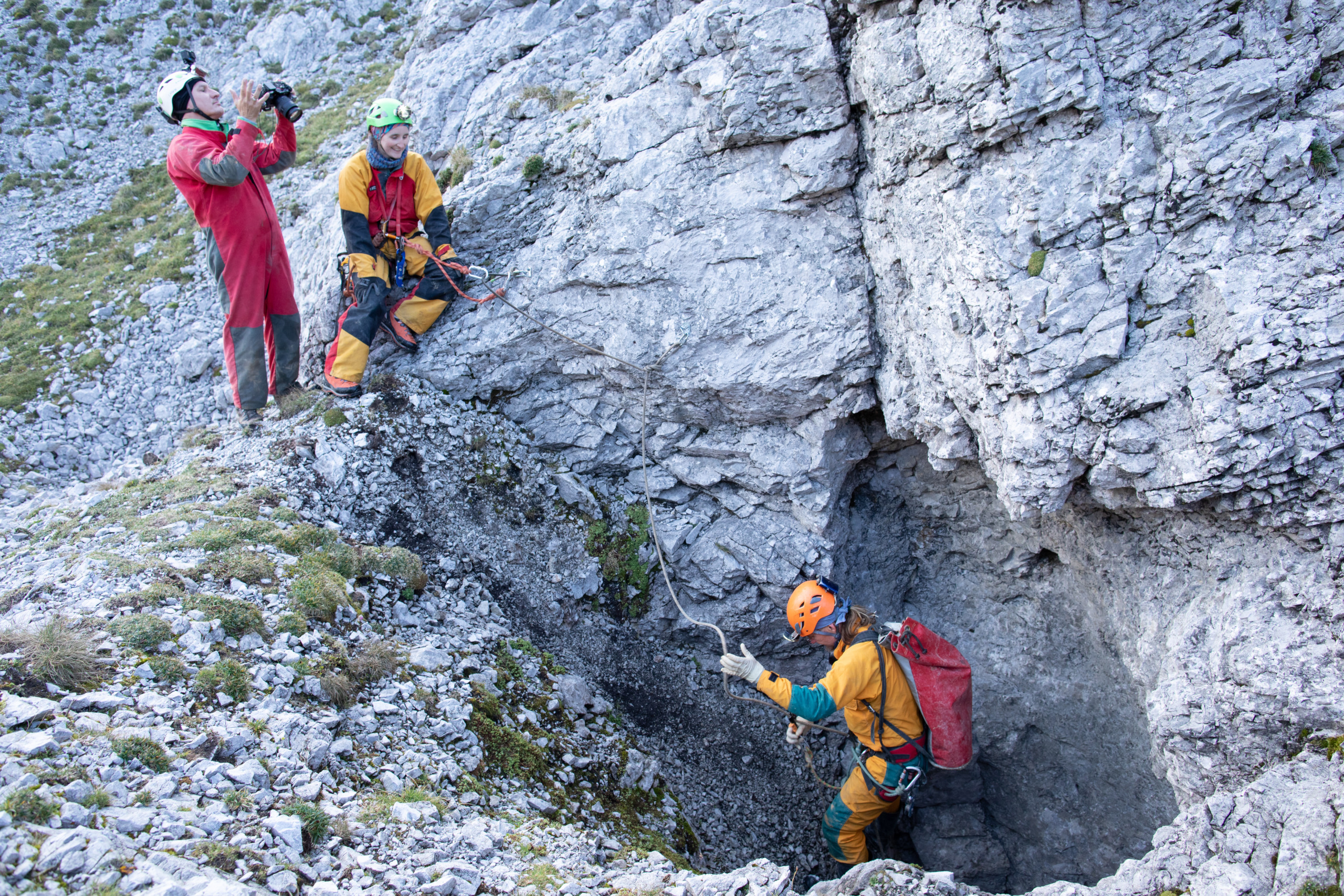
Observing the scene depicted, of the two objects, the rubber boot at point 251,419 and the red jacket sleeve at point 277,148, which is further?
the rubber boot at point 251,419

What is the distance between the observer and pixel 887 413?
782 cm

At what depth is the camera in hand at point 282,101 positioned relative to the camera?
310 inches

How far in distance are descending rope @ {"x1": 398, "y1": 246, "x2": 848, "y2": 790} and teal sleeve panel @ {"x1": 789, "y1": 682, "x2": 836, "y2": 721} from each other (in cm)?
184

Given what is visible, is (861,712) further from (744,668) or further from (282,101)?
(282,101)

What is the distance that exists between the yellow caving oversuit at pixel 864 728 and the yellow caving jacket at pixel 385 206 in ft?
21.8

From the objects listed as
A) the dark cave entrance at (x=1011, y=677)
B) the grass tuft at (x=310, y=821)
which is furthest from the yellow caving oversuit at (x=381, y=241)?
the dark cave entrance at (x=1011, y=677)

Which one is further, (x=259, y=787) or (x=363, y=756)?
(x=363, y=756)

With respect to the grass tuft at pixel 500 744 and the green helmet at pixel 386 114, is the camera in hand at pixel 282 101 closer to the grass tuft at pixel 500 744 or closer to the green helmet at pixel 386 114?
the green helmet at pixel 386 114

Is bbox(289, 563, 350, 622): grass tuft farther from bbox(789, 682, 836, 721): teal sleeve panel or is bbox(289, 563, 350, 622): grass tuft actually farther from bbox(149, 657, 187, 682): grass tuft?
bbox(789, 682, 836, 721): teal sleeve panel

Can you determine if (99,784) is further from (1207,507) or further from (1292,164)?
(1292,164)

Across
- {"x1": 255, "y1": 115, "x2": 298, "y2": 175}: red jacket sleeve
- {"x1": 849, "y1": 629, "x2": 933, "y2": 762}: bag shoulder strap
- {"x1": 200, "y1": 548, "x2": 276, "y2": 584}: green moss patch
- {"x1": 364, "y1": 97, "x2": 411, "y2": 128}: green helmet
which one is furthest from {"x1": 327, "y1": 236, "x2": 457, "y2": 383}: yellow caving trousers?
{"x1": 849, "y1": 629, "x2": 933, "y2": 762}: bag shoulder strap

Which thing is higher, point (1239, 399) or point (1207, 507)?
point (1239, 399)

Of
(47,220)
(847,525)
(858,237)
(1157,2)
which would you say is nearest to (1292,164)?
(1157,2)

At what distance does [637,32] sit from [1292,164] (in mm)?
8213
